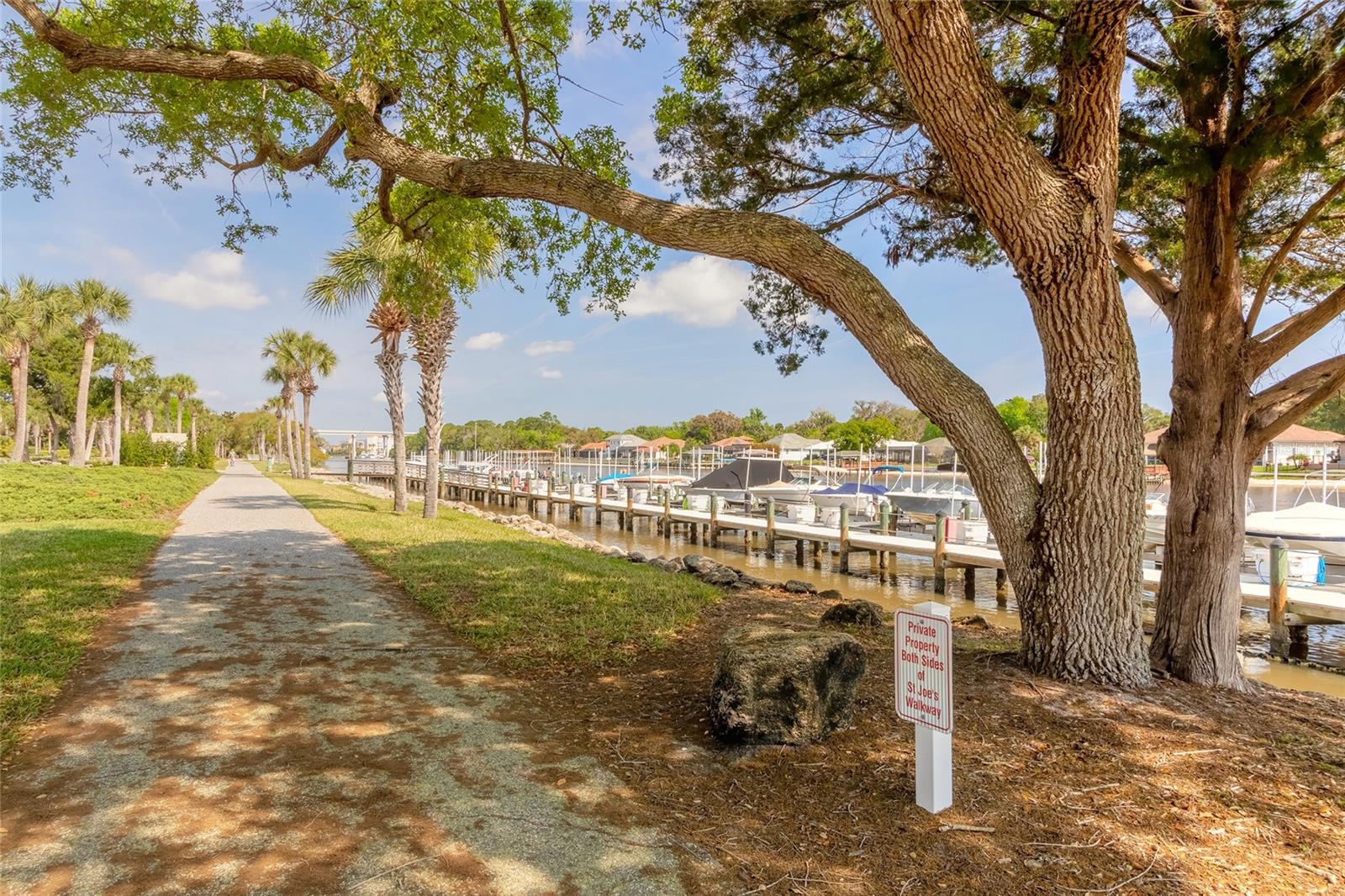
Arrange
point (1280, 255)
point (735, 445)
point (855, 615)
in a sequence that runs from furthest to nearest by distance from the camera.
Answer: point (735, 445), point (855, 615), point (1280, 255)

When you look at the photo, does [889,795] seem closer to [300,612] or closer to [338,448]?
[300,612]

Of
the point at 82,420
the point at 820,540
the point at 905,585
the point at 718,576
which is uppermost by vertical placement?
the point at 82,420

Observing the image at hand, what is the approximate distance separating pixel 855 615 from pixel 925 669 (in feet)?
11.3

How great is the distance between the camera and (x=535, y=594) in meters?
7.41

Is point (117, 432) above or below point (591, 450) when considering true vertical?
above

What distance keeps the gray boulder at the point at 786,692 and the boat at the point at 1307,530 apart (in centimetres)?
1455

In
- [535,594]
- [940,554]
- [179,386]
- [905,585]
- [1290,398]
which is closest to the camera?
[1290,398]

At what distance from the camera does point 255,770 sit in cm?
326

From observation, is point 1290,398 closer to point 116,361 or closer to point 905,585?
point 905,585

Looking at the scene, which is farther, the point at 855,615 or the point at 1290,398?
the point at 855,615

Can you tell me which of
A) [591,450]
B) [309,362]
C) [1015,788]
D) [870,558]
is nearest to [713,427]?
[591,450]

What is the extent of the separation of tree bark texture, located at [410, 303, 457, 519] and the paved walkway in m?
11.0

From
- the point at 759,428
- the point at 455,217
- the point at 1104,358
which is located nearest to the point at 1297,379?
the point at 1104,358

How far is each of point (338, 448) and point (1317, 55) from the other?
432 feet
